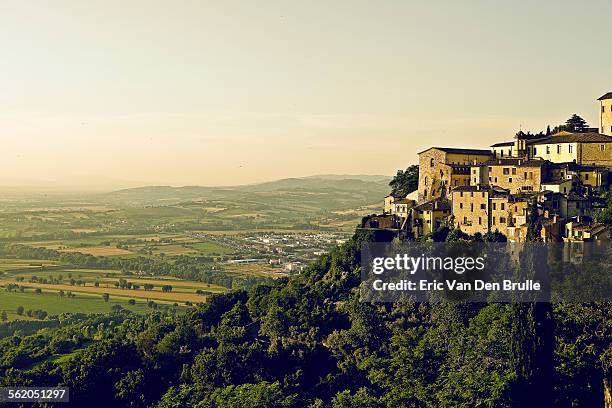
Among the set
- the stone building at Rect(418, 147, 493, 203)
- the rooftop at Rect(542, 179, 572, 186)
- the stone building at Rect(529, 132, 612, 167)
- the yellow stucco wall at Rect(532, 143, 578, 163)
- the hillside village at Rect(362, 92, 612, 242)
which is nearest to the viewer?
the hillside village at Rect(362, 92, 612, 242)

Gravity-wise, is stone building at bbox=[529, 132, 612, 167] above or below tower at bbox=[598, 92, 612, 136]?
below

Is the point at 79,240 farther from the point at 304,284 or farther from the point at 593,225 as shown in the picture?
the point at 593,225

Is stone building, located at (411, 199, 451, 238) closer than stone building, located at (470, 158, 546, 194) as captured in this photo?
No

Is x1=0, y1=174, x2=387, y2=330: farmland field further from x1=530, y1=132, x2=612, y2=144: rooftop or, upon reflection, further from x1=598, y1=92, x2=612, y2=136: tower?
x1=598, y1=92, x2=612, y2=136: tower

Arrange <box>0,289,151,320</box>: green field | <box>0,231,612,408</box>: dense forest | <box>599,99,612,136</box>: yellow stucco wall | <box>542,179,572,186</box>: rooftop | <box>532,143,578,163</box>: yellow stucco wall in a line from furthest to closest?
<box>0,289,151,320</box>: green field < <box>599,99,612,136</box>: yellow stucco wall < <box>532,143,578,163</box>: yellow stucco wall < <box>542,179,572,186</box>: rooftop < <box>0,231,612,408</box>: dense forest

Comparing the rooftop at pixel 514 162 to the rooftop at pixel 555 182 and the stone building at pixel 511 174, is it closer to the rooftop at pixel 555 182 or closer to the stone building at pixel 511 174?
the stone building at pixel 511 174

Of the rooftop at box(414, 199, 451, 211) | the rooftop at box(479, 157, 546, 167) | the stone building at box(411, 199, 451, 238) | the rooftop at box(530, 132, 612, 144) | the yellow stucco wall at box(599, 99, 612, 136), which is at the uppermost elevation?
the yellow stucco wall at box(599, 99, 612, 136)

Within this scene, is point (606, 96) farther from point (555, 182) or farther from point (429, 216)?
point (429, 216)

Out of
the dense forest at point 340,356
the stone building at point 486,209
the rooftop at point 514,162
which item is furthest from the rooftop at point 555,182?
the dense forest at point 340,356

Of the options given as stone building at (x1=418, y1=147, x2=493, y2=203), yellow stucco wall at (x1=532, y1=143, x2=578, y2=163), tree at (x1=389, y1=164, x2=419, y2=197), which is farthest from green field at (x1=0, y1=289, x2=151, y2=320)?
yellow stucco wall at (x1=532, y1=143, x2=578, y2=163)
